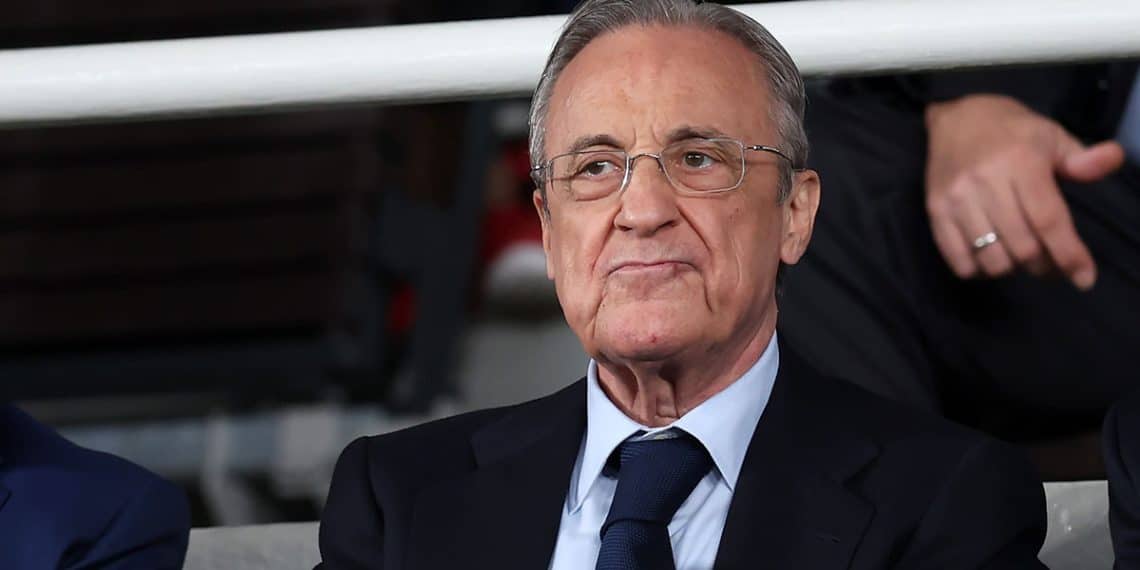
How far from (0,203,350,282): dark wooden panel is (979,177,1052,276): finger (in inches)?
112

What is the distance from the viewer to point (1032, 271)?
187 centimetres

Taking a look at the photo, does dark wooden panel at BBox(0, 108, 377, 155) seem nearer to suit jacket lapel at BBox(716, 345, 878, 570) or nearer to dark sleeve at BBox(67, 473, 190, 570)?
dark sleeve at BBox(67, 473, 190, 570)

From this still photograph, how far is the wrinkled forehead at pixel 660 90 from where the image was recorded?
1.59 m

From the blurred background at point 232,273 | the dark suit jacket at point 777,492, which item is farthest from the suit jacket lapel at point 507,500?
the blurred background at point 232,273

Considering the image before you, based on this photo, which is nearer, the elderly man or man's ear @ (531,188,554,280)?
the elderly man

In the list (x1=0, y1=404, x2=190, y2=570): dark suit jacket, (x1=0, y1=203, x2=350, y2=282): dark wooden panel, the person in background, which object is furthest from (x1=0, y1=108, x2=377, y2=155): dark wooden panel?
(x1=0, y1=404, x2=190, y2=570): dark suit jacket

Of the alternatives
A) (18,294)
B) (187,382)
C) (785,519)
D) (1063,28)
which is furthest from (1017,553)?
(18,294)

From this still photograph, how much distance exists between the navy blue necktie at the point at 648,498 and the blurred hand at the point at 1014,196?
0.43m

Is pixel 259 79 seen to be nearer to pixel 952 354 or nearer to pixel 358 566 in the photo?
pixel 358 566

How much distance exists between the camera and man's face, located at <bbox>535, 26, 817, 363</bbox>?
5.08 feet

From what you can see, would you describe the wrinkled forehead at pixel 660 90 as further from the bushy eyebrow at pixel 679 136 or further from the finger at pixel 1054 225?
the finger at pixel 1054 225

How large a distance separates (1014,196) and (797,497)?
0.48m

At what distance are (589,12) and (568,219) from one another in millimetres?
181

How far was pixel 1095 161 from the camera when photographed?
1.84 meters
